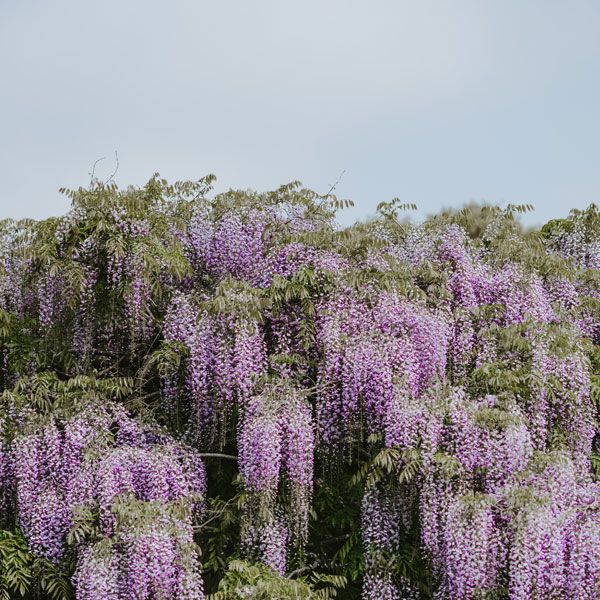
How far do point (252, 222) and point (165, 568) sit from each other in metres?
4.13

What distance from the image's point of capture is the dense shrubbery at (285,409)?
9.01 meters

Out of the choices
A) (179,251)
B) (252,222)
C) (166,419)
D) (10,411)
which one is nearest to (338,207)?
(252,222)

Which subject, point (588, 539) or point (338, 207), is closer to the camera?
point (588, 539)

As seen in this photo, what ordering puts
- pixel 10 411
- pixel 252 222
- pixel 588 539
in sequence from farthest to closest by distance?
pixel 252 222 < pixel 10 411 < pixel 588 539

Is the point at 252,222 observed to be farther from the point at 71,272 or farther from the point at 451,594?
the point at 451,594

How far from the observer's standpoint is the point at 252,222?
11469 millimetres

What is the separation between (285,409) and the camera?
9.60 metres

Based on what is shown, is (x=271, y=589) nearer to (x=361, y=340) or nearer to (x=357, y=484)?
(x=357, y=484)

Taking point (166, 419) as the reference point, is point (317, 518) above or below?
below

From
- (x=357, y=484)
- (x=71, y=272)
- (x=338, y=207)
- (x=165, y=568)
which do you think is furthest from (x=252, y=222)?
(x=165, y=568)

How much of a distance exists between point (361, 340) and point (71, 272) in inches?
114

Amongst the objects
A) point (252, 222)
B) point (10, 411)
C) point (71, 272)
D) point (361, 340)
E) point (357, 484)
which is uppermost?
point (252, 222)

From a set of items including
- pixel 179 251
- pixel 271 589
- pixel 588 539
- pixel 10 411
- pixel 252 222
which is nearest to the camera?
pixel 271 589

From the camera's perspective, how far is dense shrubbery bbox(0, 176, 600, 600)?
29.6ft
